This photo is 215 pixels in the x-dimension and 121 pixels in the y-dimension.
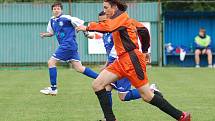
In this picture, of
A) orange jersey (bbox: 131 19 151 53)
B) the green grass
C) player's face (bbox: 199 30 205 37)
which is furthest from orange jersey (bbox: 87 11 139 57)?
player's face (bbox: 199 30 205 37)

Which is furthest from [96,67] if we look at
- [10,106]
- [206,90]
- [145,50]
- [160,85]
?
[145,50]

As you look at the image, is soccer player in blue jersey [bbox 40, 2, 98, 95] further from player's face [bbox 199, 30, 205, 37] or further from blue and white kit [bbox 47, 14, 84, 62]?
player's face [bbox 199, 30, 205, 37]

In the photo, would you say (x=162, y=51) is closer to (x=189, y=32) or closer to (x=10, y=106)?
(x=189, y=32)

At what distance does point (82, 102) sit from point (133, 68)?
148 inches

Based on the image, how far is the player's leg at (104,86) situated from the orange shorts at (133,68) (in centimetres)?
10

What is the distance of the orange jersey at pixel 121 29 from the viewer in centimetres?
764

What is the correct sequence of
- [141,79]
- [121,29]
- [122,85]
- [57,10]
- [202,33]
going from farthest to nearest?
[202,33] → [57,10] → [122,85] → [141,79] → [121,29]

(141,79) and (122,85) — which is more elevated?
(141,79)

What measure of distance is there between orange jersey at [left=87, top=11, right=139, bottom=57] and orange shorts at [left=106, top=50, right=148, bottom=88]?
85mm

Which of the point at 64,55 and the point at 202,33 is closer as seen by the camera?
the point at 64,55

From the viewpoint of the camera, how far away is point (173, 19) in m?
26.3

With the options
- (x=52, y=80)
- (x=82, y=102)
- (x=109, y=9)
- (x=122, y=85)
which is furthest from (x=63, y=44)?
(x=109, y=9)

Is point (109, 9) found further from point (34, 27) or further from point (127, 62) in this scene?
point (34, 27)

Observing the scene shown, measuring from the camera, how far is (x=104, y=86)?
8.20 meters
